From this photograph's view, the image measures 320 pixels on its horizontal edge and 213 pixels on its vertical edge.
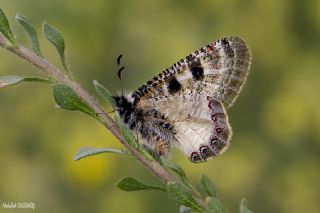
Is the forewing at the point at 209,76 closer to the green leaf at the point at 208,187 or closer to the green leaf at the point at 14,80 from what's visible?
the green leaf at the point at 208,187

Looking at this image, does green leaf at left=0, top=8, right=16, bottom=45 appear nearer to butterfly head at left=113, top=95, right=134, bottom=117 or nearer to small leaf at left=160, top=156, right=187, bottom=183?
small leaf at left=160, top=156, right=187, bottom=183

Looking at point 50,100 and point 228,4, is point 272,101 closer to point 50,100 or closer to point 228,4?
point 228,4

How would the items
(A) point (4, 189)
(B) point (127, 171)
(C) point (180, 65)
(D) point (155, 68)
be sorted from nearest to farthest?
(C) point (180, 65) → (A) point (4, 189) → (B) point (127, 171) → (D) point (155, 68)

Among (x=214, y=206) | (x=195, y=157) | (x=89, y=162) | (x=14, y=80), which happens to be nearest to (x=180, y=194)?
(x=214, y=206)

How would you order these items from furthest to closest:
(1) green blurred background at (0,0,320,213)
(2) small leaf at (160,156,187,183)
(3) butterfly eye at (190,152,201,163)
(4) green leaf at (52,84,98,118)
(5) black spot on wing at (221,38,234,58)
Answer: (1) green blurred background at (0,0,320,213) → (5) black spot on wing at (221,38,234,58) → (3) butterfly eye at (190,152,201,163) → (2) small leaf at (160,156,187,183) → (4) green leaf at (52,84,98,118)

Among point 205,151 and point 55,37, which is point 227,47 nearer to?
point 205,151

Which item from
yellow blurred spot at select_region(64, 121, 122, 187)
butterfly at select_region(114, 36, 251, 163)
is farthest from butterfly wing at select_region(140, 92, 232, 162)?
yellow blurred spot at select_region(64, 121, 122, 187)

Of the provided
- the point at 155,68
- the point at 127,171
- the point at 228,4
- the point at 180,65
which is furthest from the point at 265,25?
the point at 180,65
